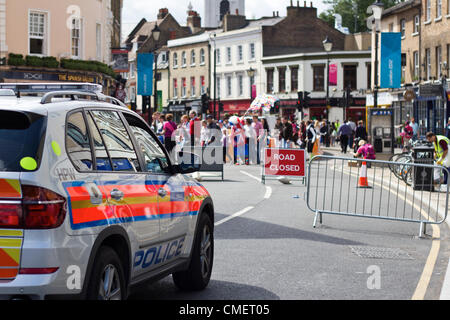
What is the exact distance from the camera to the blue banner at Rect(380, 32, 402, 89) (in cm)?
3803

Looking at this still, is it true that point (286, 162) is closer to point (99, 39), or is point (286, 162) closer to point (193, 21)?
point (99, 39)

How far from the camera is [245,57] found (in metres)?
82.9

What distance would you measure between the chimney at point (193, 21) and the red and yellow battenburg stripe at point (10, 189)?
100212 millimetres

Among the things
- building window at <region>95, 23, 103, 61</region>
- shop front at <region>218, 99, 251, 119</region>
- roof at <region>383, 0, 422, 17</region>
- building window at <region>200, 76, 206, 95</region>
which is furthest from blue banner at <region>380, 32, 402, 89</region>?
building window at <region>200, 76, 206, 95</region>

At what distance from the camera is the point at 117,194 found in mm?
5684

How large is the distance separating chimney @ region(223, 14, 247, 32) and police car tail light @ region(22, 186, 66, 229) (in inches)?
3235

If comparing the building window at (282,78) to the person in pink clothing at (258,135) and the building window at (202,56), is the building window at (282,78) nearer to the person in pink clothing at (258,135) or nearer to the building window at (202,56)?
the building window at (202,56)

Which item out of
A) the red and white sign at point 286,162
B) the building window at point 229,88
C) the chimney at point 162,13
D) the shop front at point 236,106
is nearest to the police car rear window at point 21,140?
the red and white sign at point 286,162

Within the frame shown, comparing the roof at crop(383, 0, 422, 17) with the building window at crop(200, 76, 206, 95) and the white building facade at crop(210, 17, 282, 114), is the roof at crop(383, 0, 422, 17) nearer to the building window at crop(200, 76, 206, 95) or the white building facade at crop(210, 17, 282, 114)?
the white building facade at crop(210, 17, 282, 114)

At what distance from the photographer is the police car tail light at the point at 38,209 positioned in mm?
4777

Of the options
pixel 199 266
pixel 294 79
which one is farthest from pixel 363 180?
pixel 294 79

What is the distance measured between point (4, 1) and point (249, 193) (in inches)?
875

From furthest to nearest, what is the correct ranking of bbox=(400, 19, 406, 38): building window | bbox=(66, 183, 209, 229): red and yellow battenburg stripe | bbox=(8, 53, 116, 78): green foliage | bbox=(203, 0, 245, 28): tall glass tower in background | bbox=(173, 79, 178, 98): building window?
1. bbox=(203, 0, 245, 28): tall glass tower in background
2. bbox=(173, 79, 178, 98): building window
3. bbox=(400, 19, 406, 38): building window
4. bbox=(8, 53, 116, 78): green foliage
5. bbox=(66, 183, 209, 229): red and yellow battenburg stripe

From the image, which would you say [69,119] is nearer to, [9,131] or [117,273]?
[9,131]
